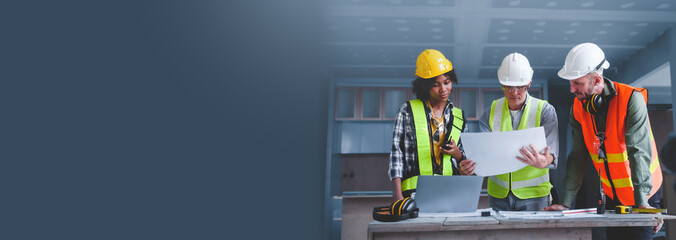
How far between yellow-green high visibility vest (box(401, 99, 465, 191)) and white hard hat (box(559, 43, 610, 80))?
22.6 inches

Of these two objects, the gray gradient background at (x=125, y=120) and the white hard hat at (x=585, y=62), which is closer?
the gray gradient background at (x=125, y=120)

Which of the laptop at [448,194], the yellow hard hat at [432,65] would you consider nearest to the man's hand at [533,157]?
the laptop at [448,194]

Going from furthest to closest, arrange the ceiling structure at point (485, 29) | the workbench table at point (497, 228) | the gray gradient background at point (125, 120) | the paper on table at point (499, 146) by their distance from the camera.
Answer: the ceiling structure at point (485, 29)
the paper on table at point (499, 146)
the workbench table at point (497, 228)
the gray gradient background at point (125, 120)

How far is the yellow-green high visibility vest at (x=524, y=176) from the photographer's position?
6.59ft

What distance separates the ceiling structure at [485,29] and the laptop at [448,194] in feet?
8.22

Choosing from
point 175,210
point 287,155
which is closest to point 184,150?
point 175,210

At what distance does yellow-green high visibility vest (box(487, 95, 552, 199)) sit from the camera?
6.59 feet

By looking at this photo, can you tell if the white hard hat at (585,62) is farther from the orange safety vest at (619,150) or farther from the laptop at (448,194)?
the laptop at (448,194)

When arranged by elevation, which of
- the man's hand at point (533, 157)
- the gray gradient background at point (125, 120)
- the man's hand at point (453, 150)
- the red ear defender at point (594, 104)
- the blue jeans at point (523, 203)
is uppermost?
the red ear defender at point (594, 104)

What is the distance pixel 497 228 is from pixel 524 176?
767mm

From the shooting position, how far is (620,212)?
62.9 inches

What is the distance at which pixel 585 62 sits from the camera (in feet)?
6.09

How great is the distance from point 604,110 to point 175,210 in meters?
1.96

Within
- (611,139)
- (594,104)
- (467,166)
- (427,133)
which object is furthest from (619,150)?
(427,133)
